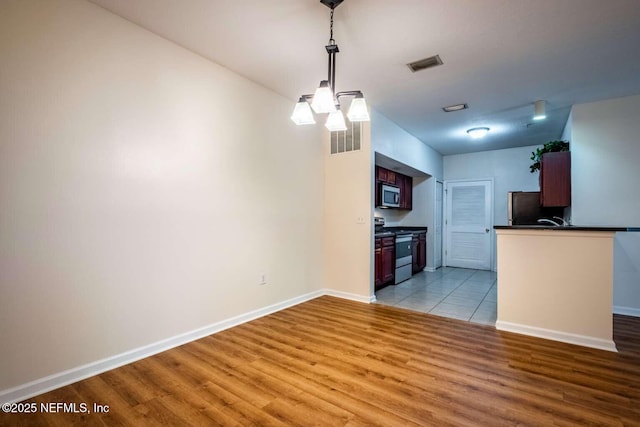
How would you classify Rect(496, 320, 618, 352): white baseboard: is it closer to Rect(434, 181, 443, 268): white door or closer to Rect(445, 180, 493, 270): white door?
Rect(434, 181, 443, 268): white door

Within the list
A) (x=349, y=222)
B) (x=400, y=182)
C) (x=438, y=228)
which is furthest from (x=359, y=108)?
(x=438, y=228)

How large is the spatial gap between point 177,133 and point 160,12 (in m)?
0.93

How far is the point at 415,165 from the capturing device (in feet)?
17.9

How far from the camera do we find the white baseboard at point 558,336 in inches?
103

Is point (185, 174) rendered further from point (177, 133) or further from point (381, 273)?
point (381, 273)

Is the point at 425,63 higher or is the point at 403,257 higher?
the point at 425,63

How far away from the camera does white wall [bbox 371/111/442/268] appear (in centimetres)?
446

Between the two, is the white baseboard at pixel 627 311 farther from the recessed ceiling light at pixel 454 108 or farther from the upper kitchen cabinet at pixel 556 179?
the recessed ceiling light at pixel 454 108

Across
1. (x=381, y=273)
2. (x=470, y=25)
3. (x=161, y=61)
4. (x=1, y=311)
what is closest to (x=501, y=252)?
(x=381, y=273)

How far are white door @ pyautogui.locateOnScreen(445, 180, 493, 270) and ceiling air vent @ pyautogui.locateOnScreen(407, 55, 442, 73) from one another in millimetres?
4472

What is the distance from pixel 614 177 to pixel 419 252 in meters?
3.19

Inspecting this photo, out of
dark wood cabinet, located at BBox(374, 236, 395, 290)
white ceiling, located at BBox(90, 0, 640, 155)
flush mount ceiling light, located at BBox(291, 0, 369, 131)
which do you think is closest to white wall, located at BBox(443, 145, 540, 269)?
white ceiling, located at BBox(90, 0, 640, 155)

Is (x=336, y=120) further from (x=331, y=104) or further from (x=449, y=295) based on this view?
(x=449, y=295)

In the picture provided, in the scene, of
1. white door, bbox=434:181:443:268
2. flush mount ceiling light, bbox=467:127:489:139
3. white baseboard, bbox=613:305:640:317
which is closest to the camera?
white baseboard, bbox=613:305:640:317
